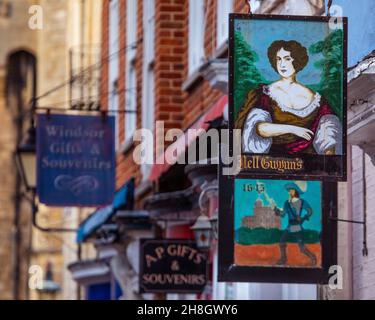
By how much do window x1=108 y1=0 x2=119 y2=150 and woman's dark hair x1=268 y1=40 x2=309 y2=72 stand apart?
12879mm

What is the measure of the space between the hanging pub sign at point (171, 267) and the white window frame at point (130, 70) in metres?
5.35

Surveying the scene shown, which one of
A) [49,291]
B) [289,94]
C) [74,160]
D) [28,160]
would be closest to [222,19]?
[74,160]

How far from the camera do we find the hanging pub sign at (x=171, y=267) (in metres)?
16.0

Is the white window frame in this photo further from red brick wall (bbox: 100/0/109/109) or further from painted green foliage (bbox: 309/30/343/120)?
painted green foliage (bbox: 309/30/343/120)

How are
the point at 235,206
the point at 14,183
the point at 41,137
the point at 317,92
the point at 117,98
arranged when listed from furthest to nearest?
the point at 14,183
the point at 117,98
the point at 41,137
the point at 235,206
the point at 317,92

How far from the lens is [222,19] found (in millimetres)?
16250

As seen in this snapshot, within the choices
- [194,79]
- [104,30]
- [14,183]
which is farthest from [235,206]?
[14,183]

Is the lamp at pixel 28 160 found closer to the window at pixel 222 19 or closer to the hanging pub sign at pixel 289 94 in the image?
the window at pixel 222 19

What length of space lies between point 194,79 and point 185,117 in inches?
42.4

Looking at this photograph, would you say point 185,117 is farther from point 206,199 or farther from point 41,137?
point 206,199

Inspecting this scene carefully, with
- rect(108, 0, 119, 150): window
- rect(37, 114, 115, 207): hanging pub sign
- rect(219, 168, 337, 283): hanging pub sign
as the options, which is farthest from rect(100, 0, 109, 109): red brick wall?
rect(219, 168, 337, 283): hanging pub sign
